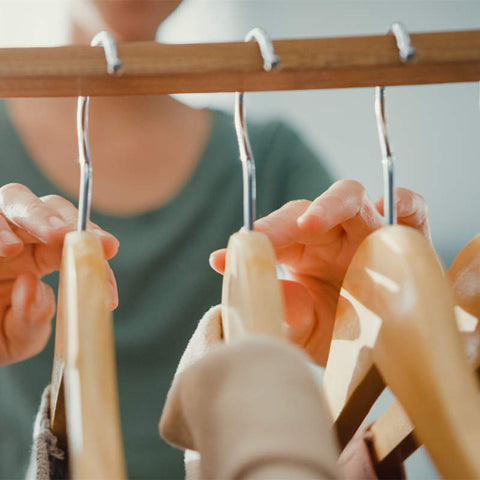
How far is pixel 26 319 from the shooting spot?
44cm

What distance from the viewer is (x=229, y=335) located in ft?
0.93

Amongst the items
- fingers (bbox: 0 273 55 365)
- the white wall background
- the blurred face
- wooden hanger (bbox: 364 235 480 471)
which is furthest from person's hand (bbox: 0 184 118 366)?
the white wall background

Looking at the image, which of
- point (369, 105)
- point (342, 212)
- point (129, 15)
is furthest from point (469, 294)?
point (369, 105)

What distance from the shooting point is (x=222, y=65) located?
0.29m

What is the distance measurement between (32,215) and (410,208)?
0.28 m

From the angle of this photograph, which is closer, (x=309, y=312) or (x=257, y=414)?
(x=257, y=414)

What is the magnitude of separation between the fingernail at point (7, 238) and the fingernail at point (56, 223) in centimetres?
2

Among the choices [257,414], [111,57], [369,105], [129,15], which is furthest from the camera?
[369,105]

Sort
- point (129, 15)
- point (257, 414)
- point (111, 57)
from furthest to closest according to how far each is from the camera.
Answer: point (129, 15), point (111, 57), point (257, 414)

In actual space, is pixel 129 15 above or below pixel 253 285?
above

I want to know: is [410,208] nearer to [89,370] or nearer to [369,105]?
[89,370]

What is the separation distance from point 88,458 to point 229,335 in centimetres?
10

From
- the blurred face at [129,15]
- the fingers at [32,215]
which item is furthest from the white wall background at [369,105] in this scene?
the fingers at [32,215]

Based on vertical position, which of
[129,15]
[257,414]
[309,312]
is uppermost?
[129,15]
